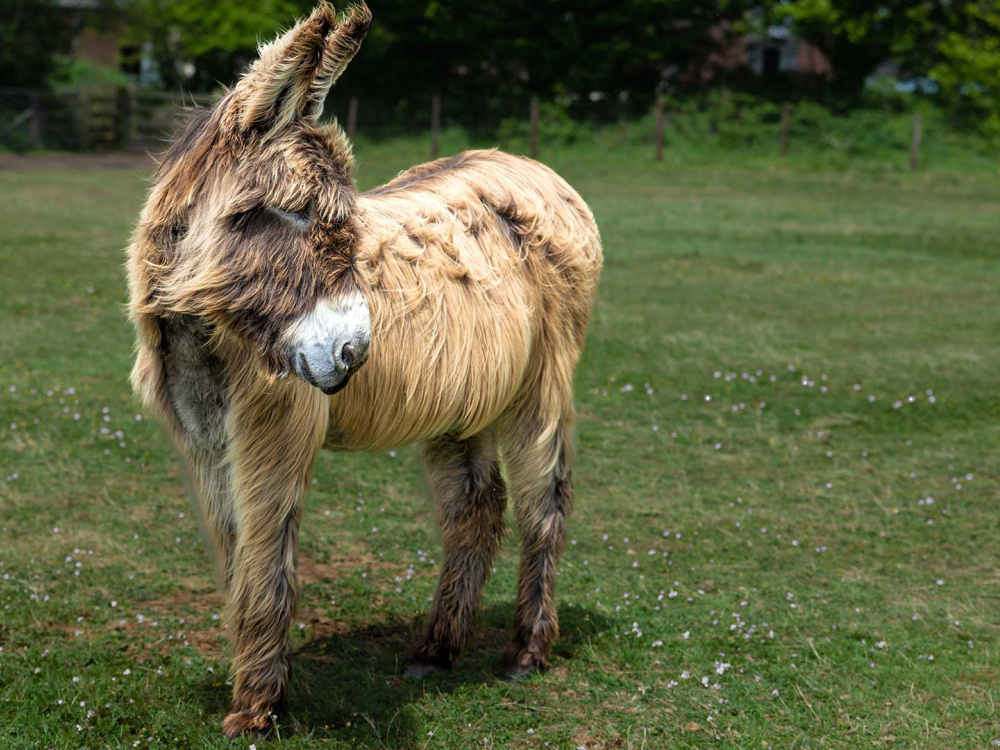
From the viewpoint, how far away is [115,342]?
10.5m

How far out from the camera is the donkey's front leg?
3.80 m

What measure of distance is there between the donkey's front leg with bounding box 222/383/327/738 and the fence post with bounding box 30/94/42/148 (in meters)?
30.8

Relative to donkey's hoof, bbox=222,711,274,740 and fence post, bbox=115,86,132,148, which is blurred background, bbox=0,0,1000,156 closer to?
fence post, bbox=115,86,132,148

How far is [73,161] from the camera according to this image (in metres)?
28.7

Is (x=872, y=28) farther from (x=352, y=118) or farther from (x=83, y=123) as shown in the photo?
(x=83, y=123)

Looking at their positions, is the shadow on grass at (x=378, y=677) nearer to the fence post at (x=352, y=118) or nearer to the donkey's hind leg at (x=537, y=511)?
the donkey's hind leg at (x=537, y=511)

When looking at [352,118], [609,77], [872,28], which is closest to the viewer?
[352,118]

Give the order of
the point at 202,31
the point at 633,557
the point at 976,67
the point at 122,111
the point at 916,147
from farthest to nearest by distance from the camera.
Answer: the point at 202,31 → the point at 122,111 → the point at 976,67 → the point at 916,147 → the point at 633,557

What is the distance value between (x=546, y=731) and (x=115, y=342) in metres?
7.37

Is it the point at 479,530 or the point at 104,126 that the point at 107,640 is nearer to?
the point at 479,530

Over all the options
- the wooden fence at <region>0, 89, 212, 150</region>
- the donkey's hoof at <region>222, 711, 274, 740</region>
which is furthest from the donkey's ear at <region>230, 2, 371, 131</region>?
the wooden fence at <region>0, 89, 212, 150</region>

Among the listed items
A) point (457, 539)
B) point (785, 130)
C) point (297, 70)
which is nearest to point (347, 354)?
point (297, 70)

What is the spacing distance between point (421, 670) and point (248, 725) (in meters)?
0.93

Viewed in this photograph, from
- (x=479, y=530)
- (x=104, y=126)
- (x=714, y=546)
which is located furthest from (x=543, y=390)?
(x=104, y=126)
